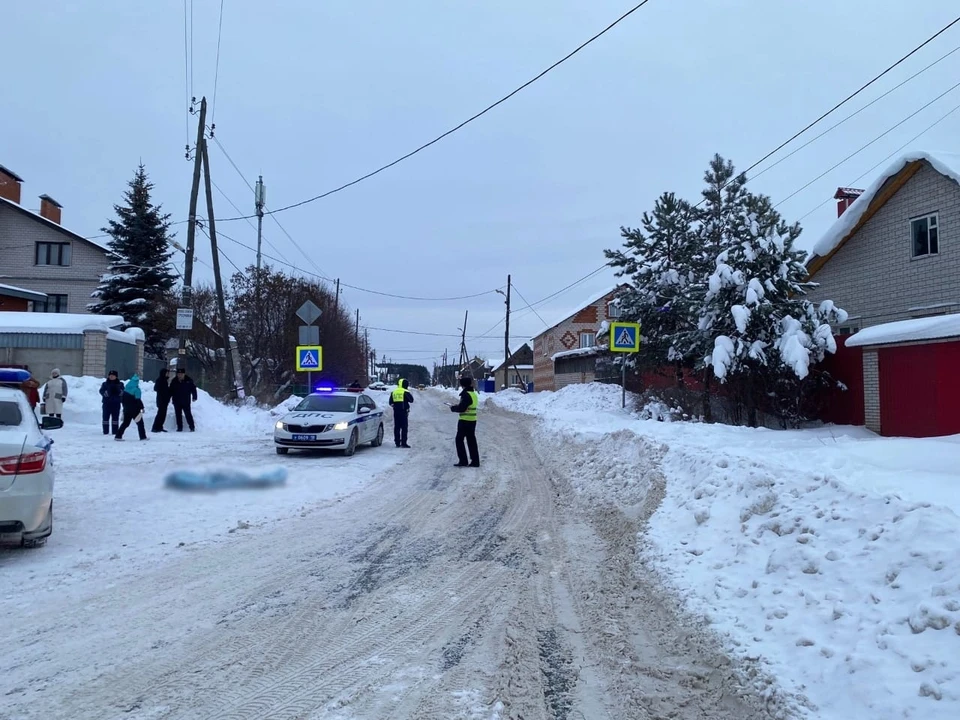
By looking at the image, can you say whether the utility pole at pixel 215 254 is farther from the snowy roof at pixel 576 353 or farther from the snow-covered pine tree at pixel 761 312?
the snowy roof at pixel 576 353

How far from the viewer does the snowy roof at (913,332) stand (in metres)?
12.6

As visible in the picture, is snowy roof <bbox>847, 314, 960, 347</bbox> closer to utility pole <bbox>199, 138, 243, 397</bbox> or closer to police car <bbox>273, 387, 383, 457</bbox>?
police car <bbox>273, 387, 383, 457</bbox>

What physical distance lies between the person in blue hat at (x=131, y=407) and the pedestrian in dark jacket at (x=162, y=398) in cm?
124

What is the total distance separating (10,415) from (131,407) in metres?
9.52

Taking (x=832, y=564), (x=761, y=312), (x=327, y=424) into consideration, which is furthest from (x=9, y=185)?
(x=832, y=564)

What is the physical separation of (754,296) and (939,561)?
41.7 ft

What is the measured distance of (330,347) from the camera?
34.9 m

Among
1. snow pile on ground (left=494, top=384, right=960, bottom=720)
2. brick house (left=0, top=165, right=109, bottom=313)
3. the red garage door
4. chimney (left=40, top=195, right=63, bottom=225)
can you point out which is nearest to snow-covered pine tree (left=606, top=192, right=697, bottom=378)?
the red garage door

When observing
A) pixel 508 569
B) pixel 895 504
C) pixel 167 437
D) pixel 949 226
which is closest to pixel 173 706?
pixel 508 569

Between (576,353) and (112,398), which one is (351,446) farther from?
(576,353)

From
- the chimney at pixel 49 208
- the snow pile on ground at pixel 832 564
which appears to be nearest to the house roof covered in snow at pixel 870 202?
the snow pile on ground at pixel 832 564

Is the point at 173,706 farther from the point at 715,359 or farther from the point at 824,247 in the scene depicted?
the point at 824,247

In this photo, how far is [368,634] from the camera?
5.13m

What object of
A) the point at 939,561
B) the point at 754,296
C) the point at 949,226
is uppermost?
the point at 949,226
